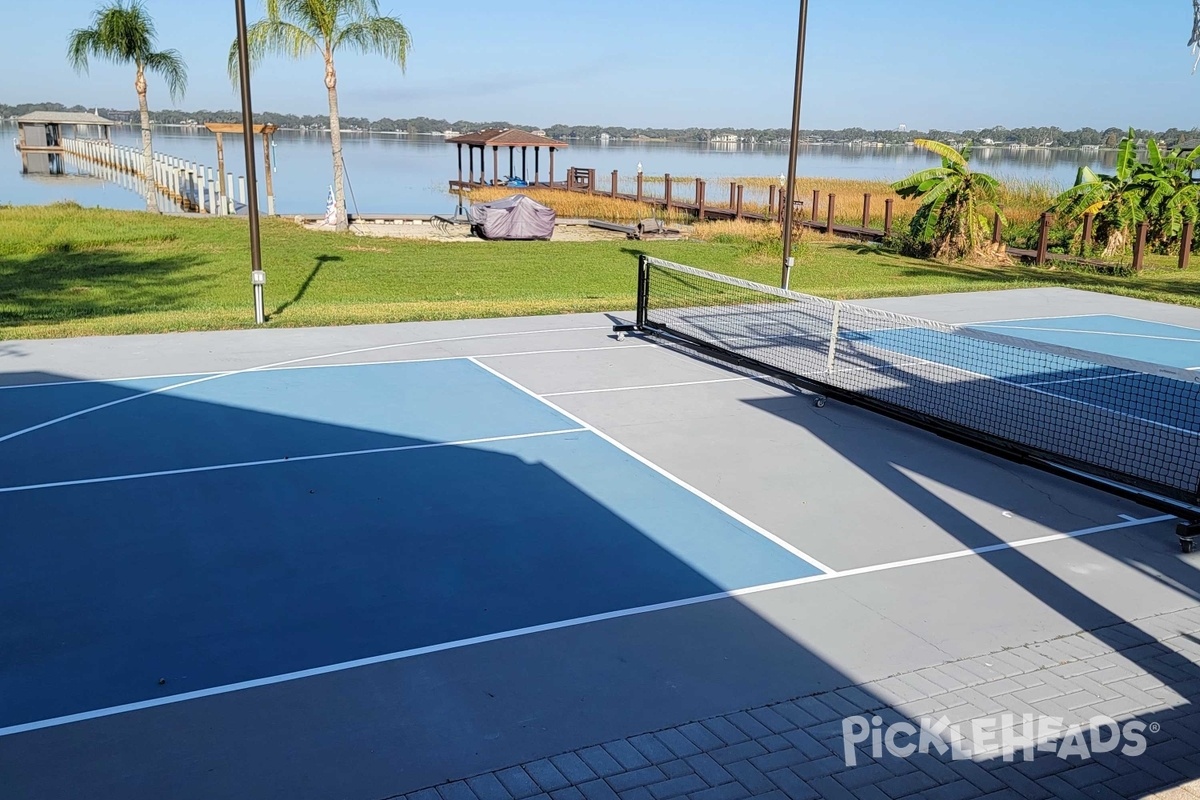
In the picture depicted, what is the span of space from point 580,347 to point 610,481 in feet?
19.3

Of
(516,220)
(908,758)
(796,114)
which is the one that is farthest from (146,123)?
(908,758)

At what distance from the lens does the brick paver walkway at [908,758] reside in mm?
4770

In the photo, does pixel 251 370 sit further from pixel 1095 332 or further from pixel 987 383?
pixel 1095 332

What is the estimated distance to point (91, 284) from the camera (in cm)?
2002

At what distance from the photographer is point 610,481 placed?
30.3 ft

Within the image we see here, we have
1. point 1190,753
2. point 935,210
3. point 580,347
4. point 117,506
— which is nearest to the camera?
point 1190,753

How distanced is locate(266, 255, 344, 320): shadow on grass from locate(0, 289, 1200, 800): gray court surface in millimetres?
9854

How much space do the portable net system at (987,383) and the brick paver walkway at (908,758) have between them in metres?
3.26

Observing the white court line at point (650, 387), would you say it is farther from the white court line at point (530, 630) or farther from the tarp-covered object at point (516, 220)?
the tarp-covered object at point (516, 220)

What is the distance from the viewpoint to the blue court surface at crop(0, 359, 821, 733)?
20.0ft

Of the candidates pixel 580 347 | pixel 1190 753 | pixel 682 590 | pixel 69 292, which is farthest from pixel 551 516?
pixel 69 292

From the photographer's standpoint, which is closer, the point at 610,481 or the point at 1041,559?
the point at 1041,559

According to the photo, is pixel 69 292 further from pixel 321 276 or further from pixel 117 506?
pixel 117 506

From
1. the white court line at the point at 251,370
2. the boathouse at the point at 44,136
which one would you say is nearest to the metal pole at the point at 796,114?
the white court line at the point at 251,370
